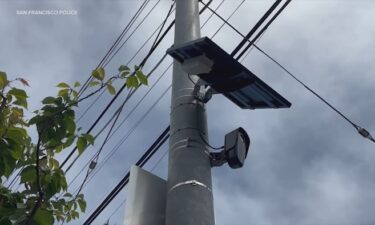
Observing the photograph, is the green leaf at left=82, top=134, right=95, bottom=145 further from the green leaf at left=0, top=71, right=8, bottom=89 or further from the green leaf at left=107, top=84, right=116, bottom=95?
the green leaf at left=0, top=71, right=8, bottom=89

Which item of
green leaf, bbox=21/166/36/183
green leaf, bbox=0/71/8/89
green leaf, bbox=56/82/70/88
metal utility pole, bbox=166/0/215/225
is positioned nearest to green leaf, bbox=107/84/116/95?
green leaf, bbox=56/82/70/88

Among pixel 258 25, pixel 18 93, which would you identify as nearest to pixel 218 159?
pixel 18 93

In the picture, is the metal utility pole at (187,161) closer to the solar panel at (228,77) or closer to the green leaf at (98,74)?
the solar panel at (228,77)

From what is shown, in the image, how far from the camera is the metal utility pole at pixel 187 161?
9.80 ft

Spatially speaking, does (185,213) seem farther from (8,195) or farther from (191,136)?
(8,195)

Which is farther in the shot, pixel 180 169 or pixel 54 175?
pixel 180 169

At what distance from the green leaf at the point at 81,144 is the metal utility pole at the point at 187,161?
0.67 m

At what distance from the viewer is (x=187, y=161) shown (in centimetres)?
330

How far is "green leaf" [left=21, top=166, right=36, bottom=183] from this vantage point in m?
2.88

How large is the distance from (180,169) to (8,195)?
1.22 meters

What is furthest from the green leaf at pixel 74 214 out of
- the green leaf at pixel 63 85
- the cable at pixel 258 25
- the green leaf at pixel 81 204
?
the cable at pixel 258 25

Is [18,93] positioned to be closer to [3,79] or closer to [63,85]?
[3,79]

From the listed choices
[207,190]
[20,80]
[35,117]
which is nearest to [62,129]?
[35,117]

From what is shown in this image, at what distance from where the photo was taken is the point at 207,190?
317 centimetres
